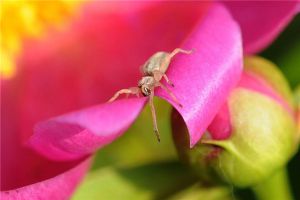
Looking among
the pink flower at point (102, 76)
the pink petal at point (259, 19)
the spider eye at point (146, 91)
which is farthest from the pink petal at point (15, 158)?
the pink petal at point (259, 19)

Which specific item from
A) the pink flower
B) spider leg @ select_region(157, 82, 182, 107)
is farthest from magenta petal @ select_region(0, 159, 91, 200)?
spider leg @ select_region(157, 82, 182, 107)

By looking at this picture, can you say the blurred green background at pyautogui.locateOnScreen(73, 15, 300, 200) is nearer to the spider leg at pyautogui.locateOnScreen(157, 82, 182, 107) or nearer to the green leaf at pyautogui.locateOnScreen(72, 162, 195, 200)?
the green leaf at pyautogui.locateOnScreen(72, 162, 195, 200)

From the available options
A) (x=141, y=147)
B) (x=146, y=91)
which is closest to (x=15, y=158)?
(x=141, y=147)

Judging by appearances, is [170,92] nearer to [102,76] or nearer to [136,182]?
[136,182]

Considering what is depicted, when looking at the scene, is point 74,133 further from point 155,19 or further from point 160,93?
point 155,19

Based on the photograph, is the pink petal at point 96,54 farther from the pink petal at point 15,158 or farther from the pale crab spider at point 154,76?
the pale crab spider at point 154,76

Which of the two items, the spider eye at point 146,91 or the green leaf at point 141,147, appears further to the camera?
the green leaf at point 141,147

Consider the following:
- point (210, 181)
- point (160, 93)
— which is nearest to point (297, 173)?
point (210, 181)
